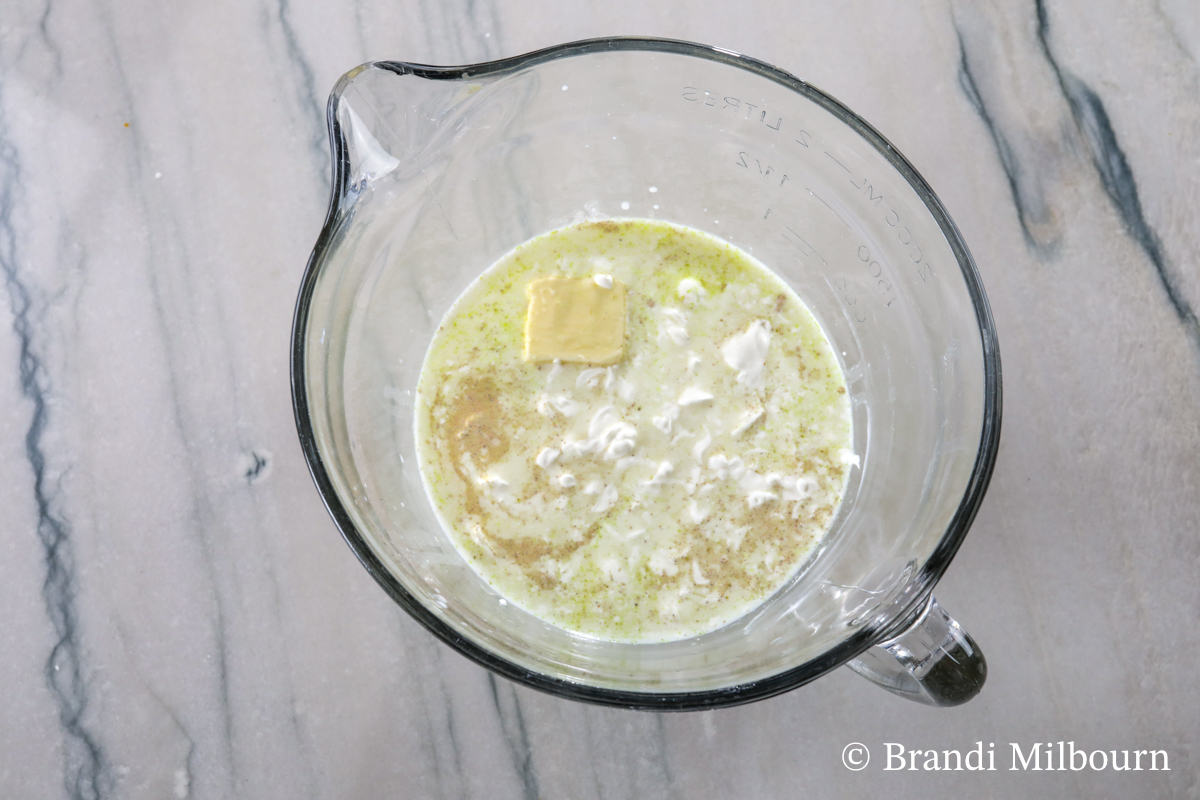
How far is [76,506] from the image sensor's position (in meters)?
1.44

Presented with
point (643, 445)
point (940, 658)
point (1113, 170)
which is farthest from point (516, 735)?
point (1113, 170)

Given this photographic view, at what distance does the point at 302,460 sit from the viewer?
1.42 metres

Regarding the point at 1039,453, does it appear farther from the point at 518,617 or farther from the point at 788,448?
the point at 518,617

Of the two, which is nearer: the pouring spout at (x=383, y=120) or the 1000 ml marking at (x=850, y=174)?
the pouring spout at (x=383, y=120)

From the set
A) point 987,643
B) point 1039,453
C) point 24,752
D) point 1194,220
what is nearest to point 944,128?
point 1194,220

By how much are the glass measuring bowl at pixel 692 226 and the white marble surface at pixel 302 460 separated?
259 mm

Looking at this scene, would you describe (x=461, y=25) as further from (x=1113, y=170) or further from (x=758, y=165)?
(x=1113, y=170)

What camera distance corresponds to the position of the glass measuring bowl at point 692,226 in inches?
41.8

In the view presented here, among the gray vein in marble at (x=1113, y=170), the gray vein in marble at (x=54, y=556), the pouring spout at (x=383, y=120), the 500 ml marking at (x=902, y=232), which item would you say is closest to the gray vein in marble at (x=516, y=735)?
the gray vein in marble at (x=54, y=556)

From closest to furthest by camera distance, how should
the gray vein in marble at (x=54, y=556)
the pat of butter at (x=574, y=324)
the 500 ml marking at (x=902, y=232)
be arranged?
the 500 ml marking at (x=902, y=232)
the pat of butter at (x=574, y=324)
the gray vein in marble at (x=54, y=556)

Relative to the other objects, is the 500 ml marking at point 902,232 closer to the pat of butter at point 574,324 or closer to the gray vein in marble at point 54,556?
the pat of butter at point 574,324

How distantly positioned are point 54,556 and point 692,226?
124 centimetres

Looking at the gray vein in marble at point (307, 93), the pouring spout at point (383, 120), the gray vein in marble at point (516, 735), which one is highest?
the gray vein in marble at point (307, 93)

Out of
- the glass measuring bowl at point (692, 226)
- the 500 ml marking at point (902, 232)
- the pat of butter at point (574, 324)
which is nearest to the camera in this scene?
the glass measuring bowl at point (692, 226)
